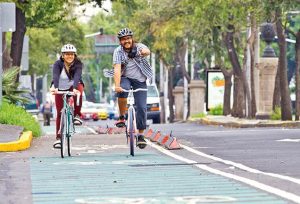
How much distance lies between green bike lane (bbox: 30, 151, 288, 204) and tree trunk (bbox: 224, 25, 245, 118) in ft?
100

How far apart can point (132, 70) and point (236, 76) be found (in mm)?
31270

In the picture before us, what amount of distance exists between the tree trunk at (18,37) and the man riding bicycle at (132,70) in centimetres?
1580

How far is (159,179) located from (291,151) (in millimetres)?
5367

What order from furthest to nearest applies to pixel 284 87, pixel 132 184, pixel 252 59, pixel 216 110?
1. pixel 216 110
2. pixel 252 59
3. pixel 284 87
4. pixel 132 184

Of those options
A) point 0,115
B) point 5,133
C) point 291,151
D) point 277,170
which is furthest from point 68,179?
point 0,115

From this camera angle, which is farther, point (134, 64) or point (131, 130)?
point (134, 64)

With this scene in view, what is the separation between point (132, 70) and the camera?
56.9 feet

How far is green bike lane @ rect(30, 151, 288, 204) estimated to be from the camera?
10469mm

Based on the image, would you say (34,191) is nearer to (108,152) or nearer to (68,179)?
(68,179)

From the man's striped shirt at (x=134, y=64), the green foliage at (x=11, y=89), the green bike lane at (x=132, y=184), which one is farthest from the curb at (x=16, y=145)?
the green foliage at (x=11, y=89)

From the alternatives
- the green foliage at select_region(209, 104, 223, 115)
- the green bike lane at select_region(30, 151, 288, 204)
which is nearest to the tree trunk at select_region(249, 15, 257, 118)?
the green foliage at select_region(209, 104, 223, 115)

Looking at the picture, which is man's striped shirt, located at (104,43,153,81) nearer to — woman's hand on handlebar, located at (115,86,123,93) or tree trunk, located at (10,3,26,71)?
woman's hand on handlebar, located at (115,86,123,93)

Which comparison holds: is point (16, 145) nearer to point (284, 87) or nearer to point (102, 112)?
point (284, 87)

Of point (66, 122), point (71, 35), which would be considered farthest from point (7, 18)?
point (71, 35)
